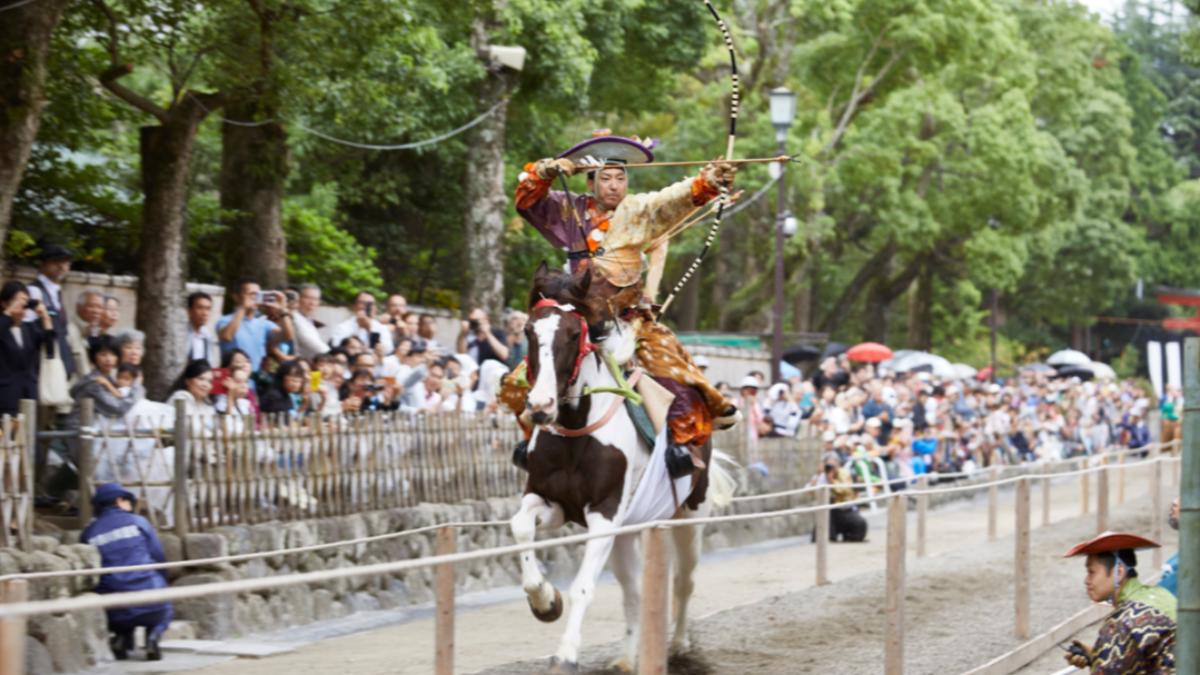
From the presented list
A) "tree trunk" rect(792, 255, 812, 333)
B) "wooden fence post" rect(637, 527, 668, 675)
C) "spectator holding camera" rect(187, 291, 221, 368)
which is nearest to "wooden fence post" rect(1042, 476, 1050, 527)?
"spectator holding camera" rect(187, 291, 221, 368)

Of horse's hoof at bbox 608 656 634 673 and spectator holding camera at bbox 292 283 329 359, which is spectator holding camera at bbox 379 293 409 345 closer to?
spectator holding camera at bbox 292 283 329 359

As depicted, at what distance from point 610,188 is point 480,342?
27.7 feet

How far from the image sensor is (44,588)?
990cm

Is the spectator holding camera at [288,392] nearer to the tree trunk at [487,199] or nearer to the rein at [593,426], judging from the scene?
the rein at [593,426]

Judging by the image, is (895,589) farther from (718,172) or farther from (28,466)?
(28,466)

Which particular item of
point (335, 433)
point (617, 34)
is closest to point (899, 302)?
point (617, 34)

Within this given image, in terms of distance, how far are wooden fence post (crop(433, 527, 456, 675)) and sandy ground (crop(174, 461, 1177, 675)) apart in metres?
0.04

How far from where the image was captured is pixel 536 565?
8336 mm

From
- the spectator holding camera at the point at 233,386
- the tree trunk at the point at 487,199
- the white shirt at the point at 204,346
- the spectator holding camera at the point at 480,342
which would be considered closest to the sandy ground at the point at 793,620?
the spectator holding camera at the point at 233,386

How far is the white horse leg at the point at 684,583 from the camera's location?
392 inches

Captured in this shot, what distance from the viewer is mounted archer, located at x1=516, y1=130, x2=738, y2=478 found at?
1062 cm

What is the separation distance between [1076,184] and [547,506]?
3958 cm

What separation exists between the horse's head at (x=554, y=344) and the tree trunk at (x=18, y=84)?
518 cm

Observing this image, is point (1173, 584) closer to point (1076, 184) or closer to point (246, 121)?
point (246, 121)
